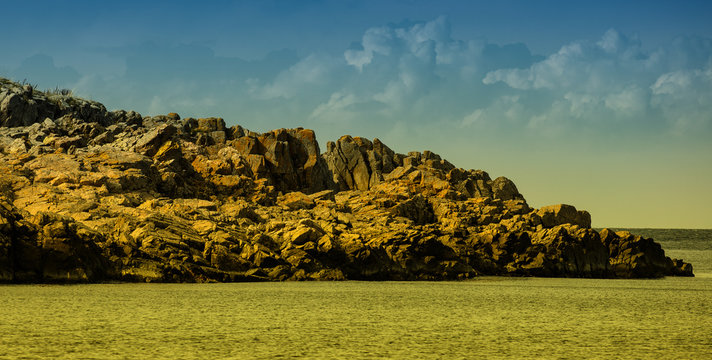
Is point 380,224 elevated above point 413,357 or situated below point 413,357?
above

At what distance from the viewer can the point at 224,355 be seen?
13.7m

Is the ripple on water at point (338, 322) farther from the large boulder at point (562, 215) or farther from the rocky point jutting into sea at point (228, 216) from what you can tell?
the large boulder at point (562, 215)

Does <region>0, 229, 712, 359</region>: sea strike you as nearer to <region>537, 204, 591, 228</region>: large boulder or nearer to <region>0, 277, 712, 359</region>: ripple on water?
<region>0, 277, 712, 359</region>: ripple on water

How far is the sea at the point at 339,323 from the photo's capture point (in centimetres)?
1453

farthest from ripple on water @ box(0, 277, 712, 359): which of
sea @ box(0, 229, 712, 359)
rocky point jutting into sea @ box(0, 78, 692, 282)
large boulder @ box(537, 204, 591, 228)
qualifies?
large boulder @ box(537, 204, 591, 228)

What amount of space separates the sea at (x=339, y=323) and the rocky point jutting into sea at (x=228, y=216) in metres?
2.42

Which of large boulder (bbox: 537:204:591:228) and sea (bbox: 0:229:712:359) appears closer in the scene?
sea (bbox: 0:229:712:359)

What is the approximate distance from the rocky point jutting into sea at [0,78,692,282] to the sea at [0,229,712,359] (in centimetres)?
242

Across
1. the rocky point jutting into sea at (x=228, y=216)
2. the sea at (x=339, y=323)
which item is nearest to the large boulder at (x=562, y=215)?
the rocky point jutting into sea at (x=228, y=216)

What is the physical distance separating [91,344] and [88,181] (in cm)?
2504

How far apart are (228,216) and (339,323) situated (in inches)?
774

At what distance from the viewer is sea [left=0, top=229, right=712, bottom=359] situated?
14.5 metres

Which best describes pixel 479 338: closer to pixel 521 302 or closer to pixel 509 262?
pixel 521 302

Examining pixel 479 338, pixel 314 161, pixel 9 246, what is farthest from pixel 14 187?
pixel 479 338
